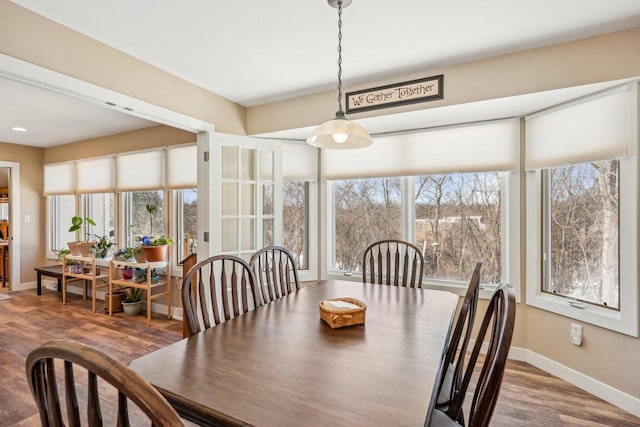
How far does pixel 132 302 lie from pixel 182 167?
1.84 m

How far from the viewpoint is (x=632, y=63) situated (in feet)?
6.90

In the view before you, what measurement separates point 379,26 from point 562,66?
4.24 feet

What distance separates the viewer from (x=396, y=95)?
2816 millimetres

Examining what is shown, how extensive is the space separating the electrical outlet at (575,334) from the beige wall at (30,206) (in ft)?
24.8

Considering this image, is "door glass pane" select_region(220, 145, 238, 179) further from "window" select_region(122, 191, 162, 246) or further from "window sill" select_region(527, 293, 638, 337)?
"window sill" select_region(527, 293, 638, 337)

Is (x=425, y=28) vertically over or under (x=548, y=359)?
over

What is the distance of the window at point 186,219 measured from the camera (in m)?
4.21

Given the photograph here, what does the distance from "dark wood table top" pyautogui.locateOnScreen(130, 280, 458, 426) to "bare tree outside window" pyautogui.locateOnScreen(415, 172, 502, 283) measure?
63.6 inches

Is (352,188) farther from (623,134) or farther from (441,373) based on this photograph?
(441,373)

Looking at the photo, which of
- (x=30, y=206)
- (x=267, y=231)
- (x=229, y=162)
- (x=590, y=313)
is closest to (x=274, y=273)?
(x=267, y=231)

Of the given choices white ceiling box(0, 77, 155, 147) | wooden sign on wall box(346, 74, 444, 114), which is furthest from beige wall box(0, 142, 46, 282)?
wooden sign on wall box(346, 74, 444, 114)

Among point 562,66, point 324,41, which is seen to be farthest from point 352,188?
point 562,66

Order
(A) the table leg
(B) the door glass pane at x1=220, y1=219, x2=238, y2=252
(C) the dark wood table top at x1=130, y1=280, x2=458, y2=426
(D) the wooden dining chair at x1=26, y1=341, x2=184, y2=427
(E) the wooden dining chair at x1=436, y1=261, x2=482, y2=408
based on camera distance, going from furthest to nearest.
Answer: (A) the table leg → (B) the door glass pane at x1=220, y1=219, x2=238, y2=252 → (E) the wooden dining chair at x1=436, y1=261, x2=482, y2=408 → (C) the dark wood table top at x1=130, y1=280, x2=458, y2=426 → (D) the wooden dining chair at x1=26, y1=341, x2=184, y2=427

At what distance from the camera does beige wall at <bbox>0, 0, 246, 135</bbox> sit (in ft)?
6.01
